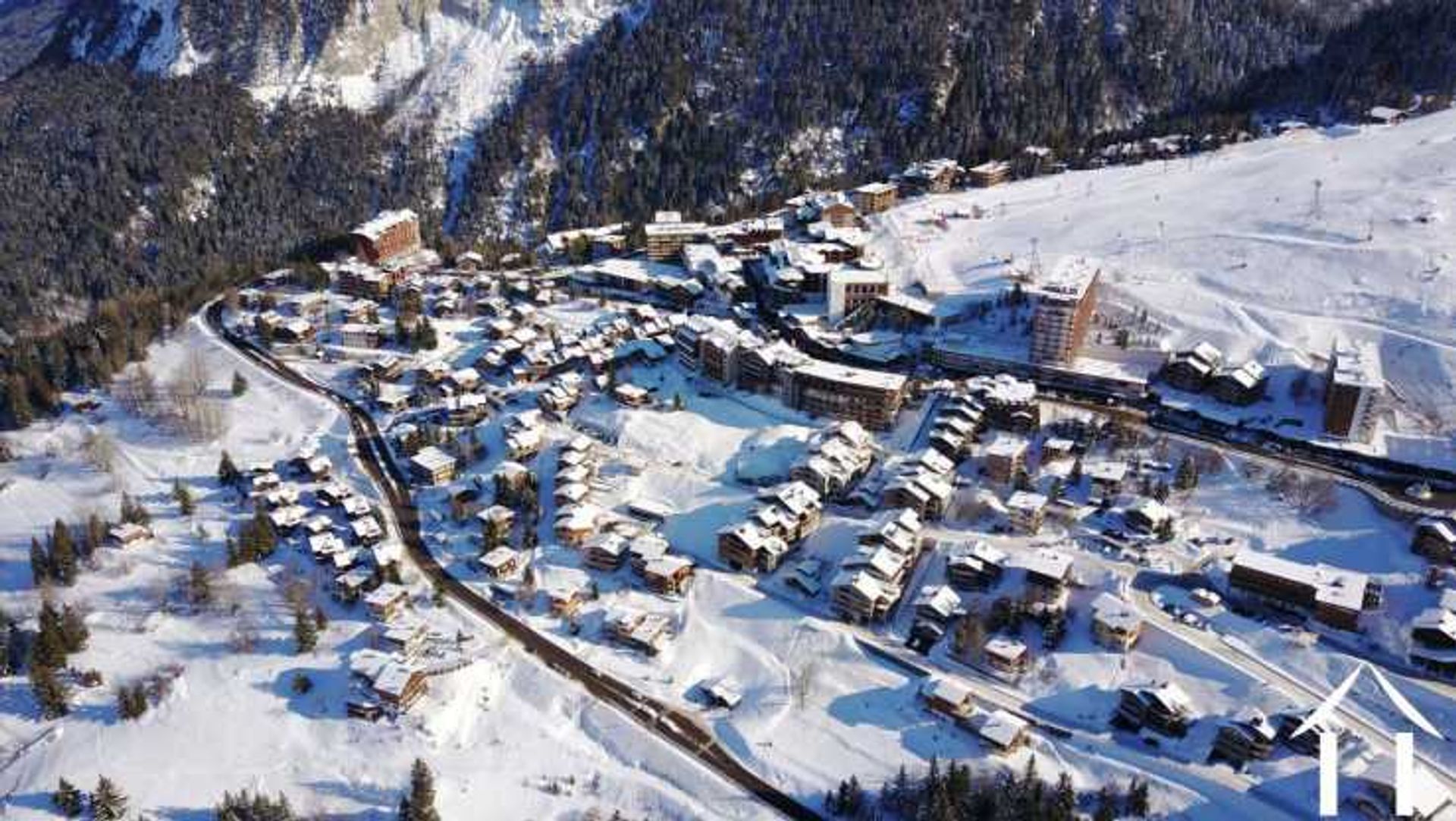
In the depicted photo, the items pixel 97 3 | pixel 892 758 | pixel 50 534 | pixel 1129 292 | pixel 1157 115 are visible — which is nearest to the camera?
pixel 892 758

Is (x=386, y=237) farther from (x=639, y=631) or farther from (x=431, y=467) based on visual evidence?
(x=639, y=631)

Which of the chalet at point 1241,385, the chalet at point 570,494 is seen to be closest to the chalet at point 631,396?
the chalet at point 570,494

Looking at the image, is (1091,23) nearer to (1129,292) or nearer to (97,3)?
(1129,292)

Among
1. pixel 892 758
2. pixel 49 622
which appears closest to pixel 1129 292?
pixel 892 758

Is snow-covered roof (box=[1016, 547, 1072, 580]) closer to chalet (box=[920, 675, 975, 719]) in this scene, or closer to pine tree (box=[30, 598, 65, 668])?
chalet (box=[920, 675, 975, 719])

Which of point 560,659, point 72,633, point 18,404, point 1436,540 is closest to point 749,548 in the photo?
point 560,659

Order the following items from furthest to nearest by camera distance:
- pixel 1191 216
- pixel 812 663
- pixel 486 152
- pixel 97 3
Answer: pixel 97 3
pixel 486 152
pixel 1191 216
pixel 812 663
